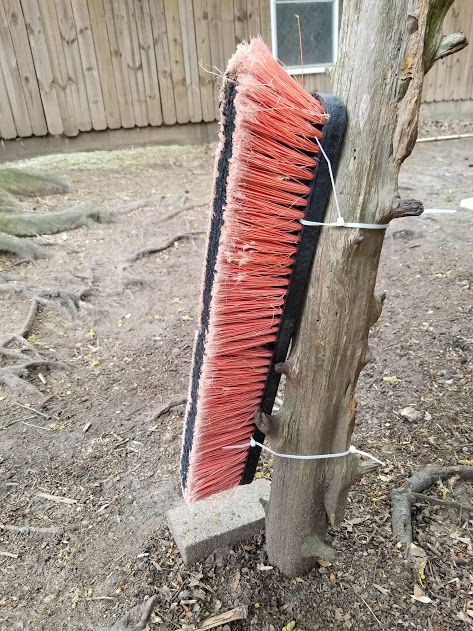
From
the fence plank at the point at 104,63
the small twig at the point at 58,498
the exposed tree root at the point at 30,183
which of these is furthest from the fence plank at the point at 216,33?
the small twig at the point at 58,498

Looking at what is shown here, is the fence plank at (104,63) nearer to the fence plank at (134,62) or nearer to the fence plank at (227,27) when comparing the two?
the fence plank at (134,62)

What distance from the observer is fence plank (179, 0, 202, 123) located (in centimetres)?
838

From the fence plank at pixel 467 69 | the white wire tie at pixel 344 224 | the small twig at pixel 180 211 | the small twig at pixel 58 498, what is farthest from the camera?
the fence plank at pixel 467 69

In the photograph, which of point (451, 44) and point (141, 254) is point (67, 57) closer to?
point (141, 254)

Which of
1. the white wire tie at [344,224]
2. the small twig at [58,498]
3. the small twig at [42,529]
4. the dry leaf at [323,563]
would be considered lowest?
the small twig at [58,498]

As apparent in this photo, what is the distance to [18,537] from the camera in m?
2.41

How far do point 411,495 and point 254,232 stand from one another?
1582 mm

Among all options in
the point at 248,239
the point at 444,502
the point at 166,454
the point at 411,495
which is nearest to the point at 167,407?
the point at 166,454

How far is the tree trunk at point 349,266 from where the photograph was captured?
128cm

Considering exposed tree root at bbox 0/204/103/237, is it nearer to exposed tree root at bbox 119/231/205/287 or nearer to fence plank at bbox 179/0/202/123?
exposed tree root at bbox 119/231/205/287

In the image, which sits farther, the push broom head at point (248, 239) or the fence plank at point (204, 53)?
the fence plank at point (204, 53)

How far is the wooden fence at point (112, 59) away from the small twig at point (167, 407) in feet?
19.4

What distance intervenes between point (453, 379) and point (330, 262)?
6.96ft

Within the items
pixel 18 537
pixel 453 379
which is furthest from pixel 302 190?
pixel 453 379
